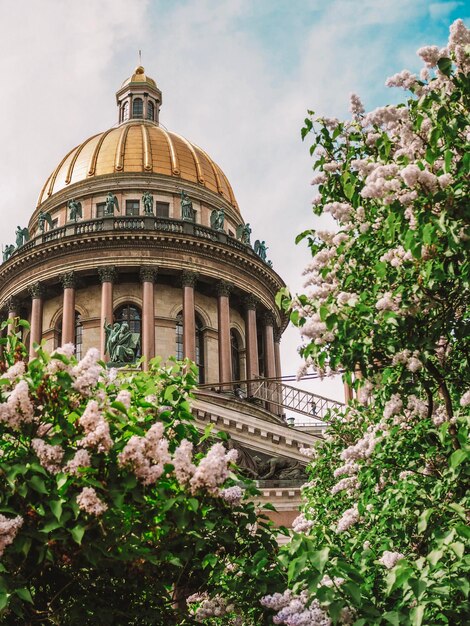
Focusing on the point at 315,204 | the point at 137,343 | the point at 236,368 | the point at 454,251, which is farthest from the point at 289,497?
the point at 454,251

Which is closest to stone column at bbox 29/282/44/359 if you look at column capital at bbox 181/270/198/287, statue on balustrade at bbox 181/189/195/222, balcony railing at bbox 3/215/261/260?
balcony railing at bbox 3/215/261/260

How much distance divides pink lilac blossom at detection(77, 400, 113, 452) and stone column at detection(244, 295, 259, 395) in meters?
33.5

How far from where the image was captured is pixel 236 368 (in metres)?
42.2

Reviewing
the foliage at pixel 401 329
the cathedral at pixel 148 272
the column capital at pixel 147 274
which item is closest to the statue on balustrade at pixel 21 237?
the cathedral at pixel 148 272

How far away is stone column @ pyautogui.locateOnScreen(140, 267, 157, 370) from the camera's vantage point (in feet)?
123

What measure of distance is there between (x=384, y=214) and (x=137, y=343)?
97.2 feet

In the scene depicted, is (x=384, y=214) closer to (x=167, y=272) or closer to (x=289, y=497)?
(x=289, y=497)

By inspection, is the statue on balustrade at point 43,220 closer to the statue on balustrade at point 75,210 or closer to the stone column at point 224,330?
the statue on balustrade at point 75,210

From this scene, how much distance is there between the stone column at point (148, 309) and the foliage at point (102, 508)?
95.3 ft

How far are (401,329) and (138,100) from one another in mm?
46510

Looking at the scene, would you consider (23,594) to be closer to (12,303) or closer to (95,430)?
(95,430)

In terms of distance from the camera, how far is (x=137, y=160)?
4466 centimetres

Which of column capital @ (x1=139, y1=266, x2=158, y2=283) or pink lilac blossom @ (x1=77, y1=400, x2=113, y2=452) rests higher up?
column capital @ (x1=139, y1=266, x2=158, y2=283)

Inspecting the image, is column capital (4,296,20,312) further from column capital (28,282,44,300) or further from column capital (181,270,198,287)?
column capital (181,270,198,287)
